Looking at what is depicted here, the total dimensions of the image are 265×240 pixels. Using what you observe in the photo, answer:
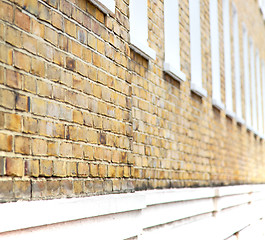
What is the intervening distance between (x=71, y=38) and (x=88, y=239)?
1.07 meters

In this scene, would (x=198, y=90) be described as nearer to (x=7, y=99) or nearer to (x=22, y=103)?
(x=22, y=103)

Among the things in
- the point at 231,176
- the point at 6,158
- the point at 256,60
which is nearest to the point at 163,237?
the point at 6,158

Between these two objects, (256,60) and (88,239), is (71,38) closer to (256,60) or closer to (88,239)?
(88,239)

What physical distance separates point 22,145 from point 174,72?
10.2 feet

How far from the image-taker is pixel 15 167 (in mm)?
2332

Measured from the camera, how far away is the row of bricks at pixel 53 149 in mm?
2318

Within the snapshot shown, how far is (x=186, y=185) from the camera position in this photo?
19.2 ft

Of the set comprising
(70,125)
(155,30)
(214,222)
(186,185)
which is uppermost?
(155,30)

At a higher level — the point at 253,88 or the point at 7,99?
the point at 253,88

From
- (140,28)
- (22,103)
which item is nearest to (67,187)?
(22,103)

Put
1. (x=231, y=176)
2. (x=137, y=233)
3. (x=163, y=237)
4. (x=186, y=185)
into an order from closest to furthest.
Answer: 1. (x=137, y=233)
2. (x=163, y=237)
3. (x=186, y=185)
4. (x=231, y=176)

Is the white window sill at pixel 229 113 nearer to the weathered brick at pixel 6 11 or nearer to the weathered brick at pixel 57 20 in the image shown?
the weathered brick at pixel 57 20

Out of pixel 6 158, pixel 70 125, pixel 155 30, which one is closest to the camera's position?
pixel 6 158

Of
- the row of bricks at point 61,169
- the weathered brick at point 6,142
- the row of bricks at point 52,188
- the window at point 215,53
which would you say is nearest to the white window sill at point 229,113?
the window at point 215,53
